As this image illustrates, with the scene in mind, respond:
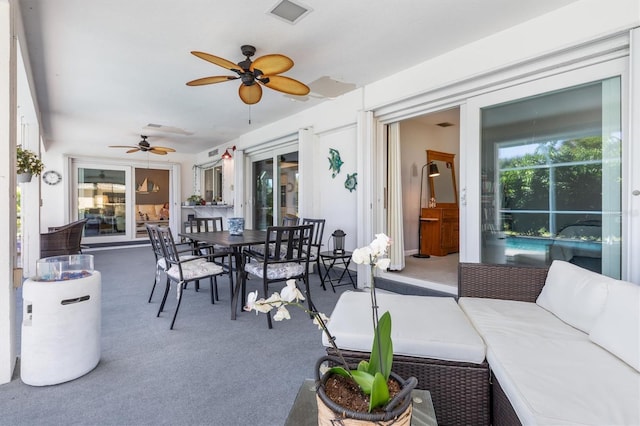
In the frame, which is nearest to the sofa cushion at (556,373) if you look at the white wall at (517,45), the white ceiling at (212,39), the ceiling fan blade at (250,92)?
the white wall at (517,45)

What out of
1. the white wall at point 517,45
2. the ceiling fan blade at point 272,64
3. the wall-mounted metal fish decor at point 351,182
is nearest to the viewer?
the white wall at point 517,45

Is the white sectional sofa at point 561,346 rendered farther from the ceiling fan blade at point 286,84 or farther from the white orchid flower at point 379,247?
the ceiling fan blade at point 286,84

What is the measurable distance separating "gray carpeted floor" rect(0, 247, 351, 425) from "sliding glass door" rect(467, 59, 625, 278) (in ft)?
6.60

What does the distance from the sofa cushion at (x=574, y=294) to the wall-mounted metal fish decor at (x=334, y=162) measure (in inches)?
128

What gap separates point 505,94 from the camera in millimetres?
2893

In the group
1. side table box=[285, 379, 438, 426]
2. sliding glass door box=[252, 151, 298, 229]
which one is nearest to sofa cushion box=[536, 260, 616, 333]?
side table box=[285, 379, 438, 426]

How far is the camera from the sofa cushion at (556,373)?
0.96 meters

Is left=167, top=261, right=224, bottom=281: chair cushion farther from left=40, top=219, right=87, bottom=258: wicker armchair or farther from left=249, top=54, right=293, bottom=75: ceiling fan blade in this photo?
left=40, top=219, right=87, bottom=258: wicker armchair

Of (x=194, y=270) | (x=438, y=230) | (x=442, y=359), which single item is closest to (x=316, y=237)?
(x=194, y=270)

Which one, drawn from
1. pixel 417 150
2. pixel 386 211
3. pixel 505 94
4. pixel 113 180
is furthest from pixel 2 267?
pixel 113 180

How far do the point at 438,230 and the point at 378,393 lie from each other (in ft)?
18.0

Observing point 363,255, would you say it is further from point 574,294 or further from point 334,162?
point 334,162

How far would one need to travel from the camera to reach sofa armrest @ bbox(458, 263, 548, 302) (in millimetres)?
2029

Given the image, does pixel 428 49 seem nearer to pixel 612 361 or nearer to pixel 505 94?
pixel 505 94
